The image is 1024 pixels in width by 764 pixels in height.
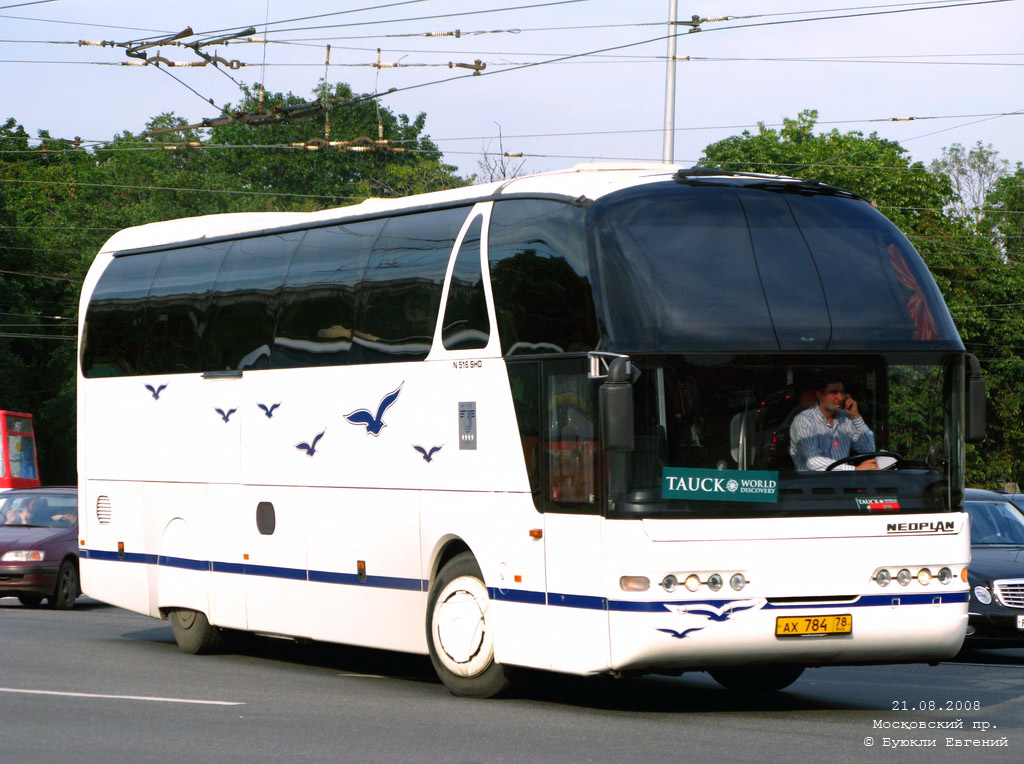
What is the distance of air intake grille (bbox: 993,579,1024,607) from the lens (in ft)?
54.5

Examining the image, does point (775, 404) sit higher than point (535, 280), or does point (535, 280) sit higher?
point (535, 280)

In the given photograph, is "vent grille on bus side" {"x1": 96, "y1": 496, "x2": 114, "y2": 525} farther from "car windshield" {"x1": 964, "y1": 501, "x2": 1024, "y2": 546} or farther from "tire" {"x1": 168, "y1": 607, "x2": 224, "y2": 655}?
"car windshield" {"x1": 964, "y1": 501, "x2": 1024, "y2": 546}

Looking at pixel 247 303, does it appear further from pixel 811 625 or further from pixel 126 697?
pixel 811 625

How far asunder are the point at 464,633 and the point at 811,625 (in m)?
2.49

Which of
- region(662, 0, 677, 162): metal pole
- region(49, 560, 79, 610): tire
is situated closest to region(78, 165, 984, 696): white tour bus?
region(49, 560, 79, 610): tire

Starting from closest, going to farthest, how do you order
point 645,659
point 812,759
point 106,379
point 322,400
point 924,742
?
1. point 812,759
2. point 924,742
3. point 645,659
4. point 322,400
5. point 106,379

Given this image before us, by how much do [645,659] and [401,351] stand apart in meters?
3.47

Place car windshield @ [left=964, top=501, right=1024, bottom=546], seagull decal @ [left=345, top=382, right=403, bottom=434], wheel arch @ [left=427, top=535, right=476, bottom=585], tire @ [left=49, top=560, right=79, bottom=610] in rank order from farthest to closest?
tire @ [left=49, top=560, right=79, bottom=610] → car windshield @ [left=964, top=501, right=1024, bottom=546] → seagull decal @ [left=345, top=382, right=403, bottom=434] → wheel arch @ [left=427, top=535, right=476, bottom=585]

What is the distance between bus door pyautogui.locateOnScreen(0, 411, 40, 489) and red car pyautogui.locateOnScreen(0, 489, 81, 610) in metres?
15.0

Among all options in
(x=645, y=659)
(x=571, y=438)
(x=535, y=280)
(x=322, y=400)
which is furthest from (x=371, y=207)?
(x=645, y=659)

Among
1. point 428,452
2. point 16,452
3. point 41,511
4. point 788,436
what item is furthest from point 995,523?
point 16,452

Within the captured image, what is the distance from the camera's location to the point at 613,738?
988 cm

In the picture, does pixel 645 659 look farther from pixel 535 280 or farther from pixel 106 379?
pixel 106 379

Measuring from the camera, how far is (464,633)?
1196 cm
